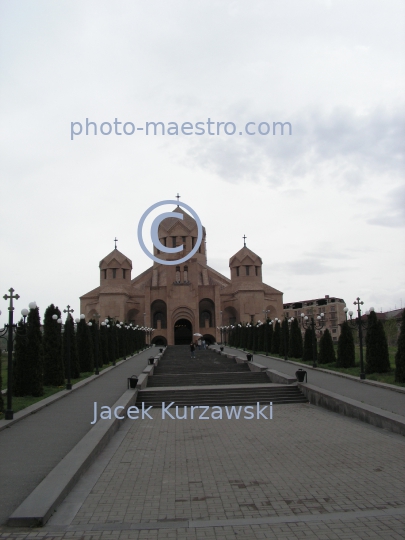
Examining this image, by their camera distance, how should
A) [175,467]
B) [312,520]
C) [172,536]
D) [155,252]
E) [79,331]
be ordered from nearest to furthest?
1. [172,536]
2. [312,520]
3. [175,467]
4. [79,331]
5. [155,252]

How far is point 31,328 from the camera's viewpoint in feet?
45.0

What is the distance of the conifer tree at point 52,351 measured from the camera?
15711mm

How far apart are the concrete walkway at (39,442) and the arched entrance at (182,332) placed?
43.5 m

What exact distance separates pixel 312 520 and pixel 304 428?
15.9 feet

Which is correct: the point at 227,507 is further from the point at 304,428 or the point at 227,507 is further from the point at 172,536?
the point at 304,428

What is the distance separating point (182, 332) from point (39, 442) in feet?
165

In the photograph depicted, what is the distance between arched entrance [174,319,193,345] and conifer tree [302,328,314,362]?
1350 inches

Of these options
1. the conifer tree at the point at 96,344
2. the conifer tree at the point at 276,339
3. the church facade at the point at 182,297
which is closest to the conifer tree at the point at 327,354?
the conifer tree at the point at 276,339

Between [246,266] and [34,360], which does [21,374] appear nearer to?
[34,360]

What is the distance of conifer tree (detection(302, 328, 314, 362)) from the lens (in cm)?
2227

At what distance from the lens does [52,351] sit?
16.0 metres

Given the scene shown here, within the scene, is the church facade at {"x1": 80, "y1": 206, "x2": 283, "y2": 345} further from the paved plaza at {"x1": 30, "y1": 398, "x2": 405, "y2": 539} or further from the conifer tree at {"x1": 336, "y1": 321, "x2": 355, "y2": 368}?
the paved plaza at {"x1": 30, "y1": 398, "x2": 405, "y2": 539}

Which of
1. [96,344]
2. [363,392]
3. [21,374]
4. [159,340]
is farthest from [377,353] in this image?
[159,340]

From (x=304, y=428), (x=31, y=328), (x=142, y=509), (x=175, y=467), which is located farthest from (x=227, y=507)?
(x=31, y=328)
